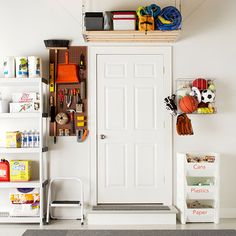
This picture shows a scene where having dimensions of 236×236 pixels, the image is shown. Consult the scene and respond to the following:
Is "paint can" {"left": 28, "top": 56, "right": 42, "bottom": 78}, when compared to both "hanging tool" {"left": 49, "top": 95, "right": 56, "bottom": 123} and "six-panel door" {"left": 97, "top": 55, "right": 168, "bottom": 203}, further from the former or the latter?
"six-panel door" {"left": 97, "top": 55, "right": 168, "bottom": 203}

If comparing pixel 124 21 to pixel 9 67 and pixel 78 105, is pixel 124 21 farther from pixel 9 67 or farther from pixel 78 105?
pixel 9 67

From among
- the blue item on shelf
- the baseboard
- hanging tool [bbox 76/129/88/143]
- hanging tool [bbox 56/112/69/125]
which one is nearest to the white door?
hanging tool [bbox 76/129/88/143]

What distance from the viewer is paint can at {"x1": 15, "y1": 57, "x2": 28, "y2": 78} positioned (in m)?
5.36

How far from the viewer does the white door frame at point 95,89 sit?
5.66m

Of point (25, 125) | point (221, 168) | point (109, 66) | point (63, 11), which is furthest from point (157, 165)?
point (63, 11)

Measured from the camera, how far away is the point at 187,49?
5.71m

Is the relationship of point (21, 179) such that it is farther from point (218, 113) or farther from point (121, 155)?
point (218, 113)

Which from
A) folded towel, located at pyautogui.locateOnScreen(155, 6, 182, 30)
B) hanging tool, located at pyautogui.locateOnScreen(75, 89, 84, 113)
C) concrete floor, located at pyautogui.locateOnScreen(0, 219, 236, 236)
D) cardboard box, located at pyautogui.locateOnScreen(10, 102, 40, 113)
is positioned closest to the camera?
concrete floor, located at pyautogui.locateOnScreen(0, 219, 236, 236)

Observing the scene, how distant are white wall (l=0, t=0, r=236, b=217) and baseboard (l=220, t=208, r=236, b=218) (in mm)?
13

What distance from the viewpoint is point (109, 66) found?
18.7 feet

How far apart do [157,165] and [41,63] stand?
77.7 inches

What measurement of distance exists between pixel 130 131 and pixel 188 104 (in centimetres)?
85

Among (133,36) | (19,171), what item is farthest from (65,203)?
(133,36)

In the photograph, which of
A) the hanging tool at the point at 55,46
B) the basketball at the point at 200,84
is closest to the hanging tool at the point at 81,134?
the hanging tool at the point at 55,46
